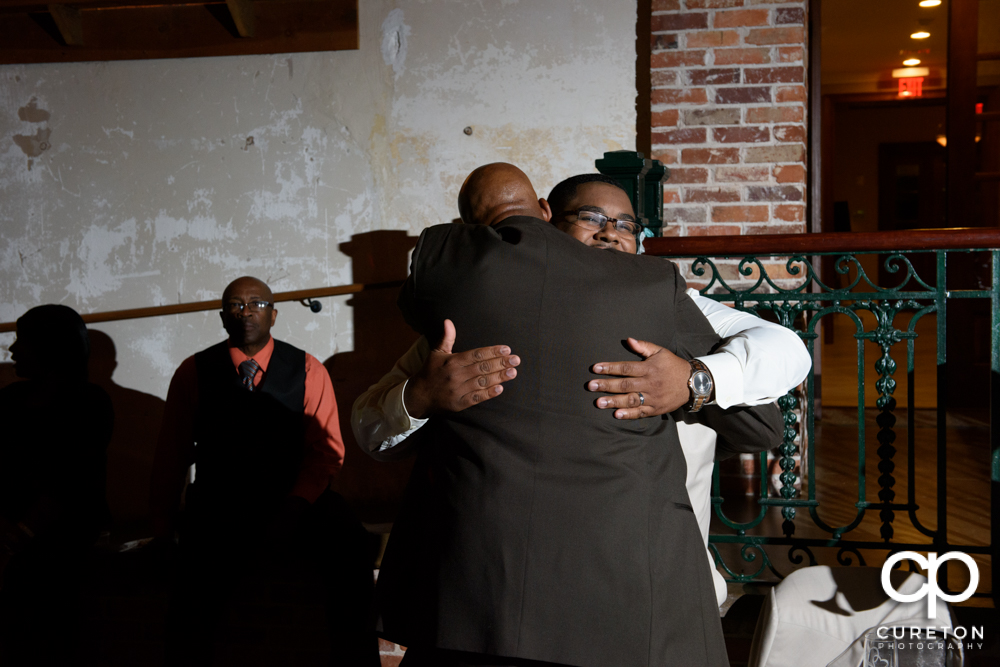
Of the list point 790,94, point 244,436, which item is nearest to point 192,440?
point 244,436

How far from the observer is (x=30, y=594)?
273cm

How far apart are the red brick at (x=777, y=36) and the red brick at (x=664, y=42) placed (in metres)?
0.30

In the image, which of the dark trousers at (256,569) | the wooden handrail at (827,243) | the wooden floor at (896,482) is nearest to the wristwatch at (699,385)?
the wooden handrail at (827,243)

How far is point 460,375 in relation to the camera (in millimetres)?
1290

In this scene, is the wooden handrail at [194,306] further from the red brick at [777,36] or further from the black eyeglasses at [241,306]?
the red brick at [777,36]

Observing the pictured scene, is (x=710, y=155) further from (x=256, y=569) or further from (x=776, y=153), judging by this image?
(x=256, y=569)

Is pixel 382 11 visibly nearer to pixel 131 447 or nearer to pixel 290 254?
pixel 290 254

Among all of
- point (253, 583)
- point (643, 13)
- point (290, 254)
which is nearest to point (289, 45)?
point (290, 254)

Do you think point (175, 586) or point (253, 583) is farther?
point (253, 583)

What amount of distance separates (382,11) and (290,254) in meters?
1.22

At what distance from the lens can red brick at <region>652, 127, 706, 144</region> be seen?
11.0 ft

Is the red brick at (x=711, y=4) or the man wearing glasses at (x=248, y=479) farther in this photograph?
the red brick at (x=711, y=4)

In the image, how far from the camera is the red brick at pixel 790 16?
3.27 metres

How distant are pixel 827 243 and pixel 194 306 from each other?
110 inches
